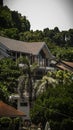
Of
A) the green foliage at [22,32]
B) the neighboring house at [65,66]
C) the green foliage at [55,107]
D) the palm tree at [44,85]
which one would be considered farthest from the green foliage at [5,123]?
the green foliage at [22,32]

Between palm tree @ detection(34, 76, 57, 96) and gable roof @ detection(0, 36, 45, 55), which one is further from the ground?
gable roof @ detection(0, 36, 45, 55)

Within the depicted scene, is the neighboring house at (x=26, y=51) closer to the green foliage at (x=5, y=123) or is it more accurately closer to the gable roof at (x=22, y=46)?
the gable roof at (x=22, y=46)

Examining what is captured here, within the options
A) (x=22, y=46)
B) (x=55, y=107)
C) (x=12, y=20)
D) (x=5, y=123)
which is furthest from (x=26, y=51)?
(x=12, y=20)

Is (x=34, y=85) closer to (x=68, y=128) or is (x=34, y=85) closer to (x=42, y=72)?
(x=68, y=128)

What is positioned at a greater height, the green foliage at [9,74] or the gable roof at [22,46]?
the gable roof at [22,46]

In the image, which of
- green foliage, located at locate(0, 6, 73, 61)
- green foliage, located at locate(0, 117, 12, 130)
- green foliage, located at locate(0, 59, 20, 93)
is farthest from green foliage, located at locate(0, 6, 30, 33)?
green foliage, located at locate(0, 117, 12, 130)

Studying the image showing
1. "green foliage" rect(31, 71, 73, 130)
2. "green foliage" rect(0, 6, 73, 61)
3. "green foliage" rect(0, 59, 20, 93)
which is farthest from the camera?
"green foliage" rect(0, 6, 73, 61)

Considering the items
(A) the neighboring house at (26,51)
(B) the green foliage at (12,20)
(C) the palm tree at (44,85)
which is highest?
(B) the green foliage at (12,20)

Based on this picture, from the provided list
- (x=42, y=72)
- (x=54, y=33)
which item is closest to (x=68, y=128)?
(x=42, y=72)

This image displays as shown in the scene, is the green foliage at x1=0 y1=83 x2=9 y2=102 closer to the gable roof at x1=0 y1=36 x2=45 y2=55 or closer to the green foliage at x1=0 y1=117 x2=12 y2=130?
the green foliage at x1=0 y1=117 x2=12 y2=130
